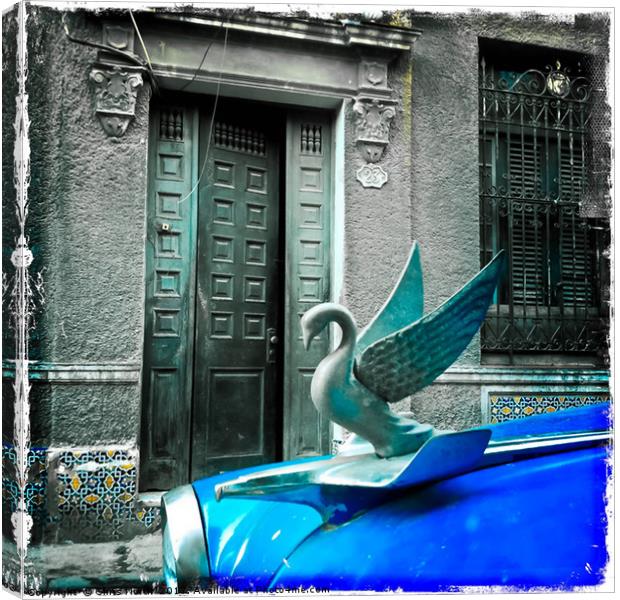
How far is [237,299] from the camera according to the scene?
388 cm

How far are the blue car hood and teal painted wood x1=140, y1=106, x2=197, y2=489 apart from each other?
2341mm

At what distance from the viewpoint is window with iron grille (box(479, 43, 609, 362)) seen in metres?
4.01

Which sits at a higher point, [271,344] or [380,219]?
[380,219]

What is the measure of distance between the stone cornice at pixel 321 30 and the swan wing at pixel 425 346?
94.5 inches

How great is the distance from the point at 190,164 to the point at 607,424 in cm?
299

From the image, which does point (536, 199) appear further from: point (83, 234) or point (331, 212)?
point (83, 234)

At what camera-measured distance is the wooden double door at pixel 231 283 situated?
366 centimetres

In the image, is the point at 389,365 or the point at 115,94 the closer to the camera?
the point at 389,365

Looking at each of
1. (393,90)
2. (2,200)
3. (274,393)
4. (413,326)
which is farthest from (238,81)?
(413,326)

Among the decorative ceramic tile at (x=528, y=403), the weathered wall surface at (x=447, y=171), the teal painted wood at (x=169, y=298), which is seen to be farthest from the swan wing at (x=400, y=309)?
the decorative ceramic tile at (x=528, y=403)

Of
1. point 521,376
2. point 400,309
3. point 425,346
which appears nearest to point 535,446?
point 425,346

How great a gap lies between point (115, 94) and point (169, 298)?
1.29 meters

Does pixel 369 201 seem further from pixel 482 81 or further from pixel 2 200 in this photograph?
pixel 2 200

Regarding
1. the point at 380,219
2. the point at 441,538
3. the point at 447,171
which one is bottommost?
the point at 441,538
